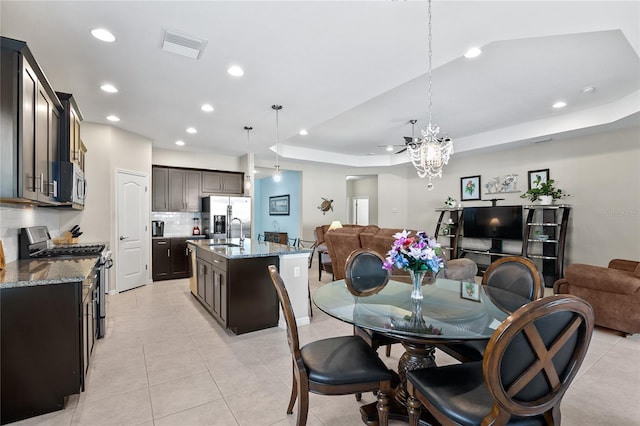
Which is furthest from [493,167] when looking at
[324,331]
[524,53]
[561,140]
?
[324,331]

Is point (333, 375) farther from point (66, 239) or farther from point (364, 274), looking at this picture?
point (66, 239)

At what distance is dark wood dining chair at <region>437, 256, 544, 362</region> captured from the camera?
2.00m

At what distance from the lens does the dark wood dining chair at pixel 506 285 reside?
2002 millimetres

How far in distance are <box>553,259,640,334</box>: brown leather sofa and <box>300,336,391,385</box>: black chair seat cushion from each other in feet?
9.74

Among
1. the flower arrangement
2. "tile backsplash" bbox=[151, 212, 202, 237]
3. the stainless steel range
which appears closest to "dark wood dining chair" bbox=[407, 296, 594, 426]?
the flower arrangement

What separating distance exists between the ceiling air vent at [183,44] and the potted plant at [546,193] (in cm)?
587

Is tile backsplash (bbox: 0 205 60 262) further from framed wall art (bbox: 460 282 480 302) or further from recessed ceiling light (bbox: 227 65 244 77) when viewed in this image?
framed wall art (bbox: 460 282 480 302)

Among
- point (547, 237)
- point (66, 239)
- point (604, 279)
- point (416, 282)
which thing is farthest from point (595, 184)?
point (66, 239)

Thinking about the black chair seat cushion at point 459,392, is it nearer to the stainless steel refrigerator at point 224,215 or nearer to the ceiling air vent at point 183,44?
the ceiling air vent at point 183,44

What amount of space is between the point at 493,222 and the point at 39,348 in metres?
7.02

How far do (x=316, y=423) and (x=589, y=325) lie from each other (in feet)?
5.19

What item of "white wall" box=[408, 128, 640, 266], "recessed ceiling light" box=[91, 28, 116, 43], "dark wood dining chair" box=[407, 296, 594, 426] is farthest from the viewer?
"white wall" box=[408, 128, 640, 266]

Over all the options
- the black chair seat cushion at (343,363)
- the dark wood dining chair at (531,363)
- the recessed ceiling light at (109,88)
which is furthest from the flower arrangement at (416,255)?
the recessed ceiling light at (109,88)

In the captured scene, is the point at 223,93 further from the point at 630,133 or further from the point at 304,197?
the point at 630,133
